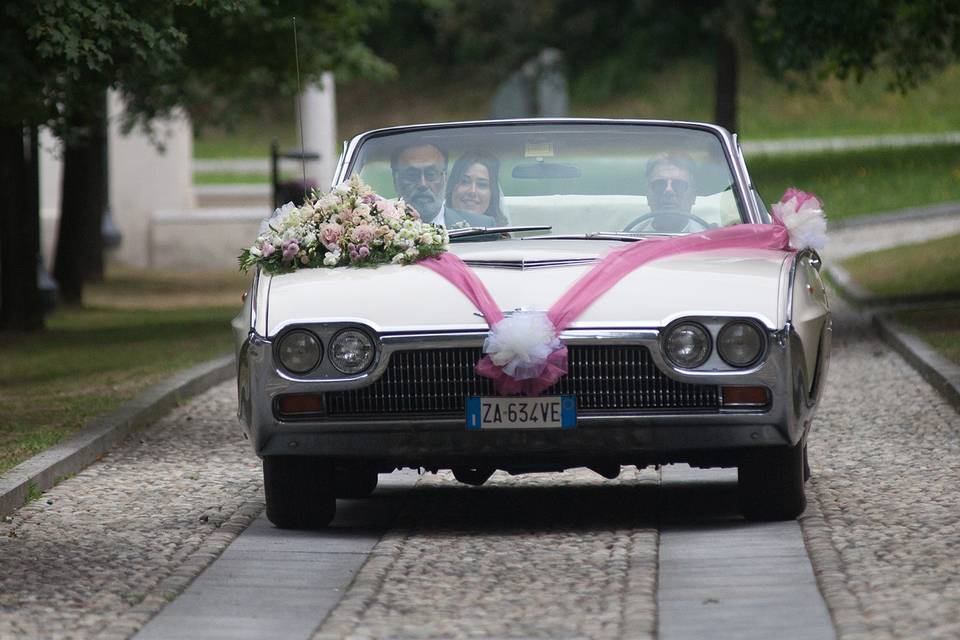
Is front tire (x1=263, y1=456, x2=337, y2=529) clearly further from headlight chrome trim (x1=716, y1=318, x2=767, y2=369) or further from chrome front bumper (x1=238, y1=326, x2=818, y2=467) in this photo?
headlight chrome trim (x1=716, y1=318, x2=767, y2=369)

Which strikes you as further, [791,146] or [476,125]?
[791,146]

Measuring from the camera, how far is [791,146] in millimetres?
46094

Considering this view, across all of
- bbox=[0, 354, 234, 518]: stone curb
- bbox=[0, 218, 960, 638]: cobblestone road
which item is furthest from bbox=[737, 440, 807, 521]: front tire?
bbox=[0, 354, 234, 518]: stone curb

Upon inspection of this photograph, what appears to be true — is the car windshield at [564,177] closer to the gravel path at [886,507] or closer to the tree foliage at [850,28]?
the gravel path at [886,507]

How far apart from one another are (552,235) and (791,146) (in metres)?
38.5

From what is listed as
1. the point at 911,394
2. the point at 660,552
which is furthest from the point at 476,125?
the point at 911,394

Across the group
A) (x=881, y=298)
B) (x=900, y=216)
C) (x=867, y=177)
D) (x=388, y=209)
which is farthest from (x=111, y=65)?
(x=867, y=177)

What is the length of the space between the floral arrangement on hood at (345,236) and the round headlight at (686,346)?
3.49 feet

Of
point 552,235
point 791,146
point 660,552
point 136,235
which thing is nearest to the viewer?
point 660,552

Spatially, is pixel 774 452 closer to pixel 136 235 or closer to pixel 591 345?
pixel 591 345

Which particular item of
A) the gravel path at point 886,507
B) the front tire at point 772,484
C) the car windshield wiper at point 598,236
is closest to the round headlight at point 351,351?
the car windshield wiper at point 598,236

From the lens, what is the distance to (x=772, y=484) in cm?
768

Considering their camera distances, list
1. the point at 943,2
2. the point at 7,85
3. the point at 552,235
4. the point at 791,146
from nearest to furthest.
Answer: the point at 552,235
the point at 7,85
the point at 943,2
the point at 791,146

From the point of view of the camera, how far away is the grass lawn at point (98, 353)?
1170 centimetres
